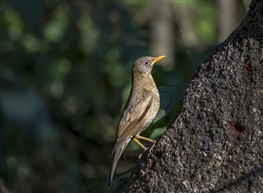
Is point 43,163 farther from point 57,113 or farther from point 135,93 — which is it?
point 135,93

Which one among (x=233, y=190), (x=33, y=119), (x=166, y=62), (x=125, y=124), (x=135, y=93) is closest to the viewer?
(x=233, y=190)

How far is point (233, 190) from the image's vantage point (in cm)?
399

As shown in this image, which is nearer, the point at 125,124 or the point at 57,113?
the point at 125,124

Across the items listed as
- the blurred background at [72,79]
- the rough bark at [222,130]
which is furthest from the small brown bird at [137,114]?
the blurred background at [72,79]

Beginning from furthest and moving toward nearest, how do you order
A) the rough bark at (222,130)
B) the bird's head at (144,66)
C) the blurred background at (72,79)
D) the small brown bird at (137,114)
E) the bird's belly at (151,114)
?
the blurred background at (72,79) < the bird's head at (144,66) < the bird's belly at (151,114) < the small brown bird at (137,114) < the rough bark at (222,130)

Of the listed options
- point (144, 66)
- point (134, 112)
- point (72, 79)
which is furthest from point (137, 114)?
point (72, 79)

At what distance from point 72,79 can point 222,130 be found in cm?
743

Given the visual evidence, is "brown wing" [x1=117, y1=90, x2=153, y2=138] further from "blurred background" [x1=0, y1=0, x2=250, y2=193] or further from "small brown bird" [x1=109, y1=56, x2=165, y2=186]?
"blurred background" [x1=0, y1=0, x2=250, y2=193]

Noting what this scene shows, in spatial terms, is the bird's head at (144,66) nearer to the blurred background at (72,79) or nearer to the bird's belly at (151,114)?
the bird's belly at (151,114)

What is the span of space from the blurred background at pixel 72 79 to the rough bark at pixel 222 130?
394 centimetres

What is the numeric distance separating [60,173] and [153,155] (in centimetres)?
673

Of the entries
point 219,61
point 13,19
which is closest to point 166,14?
point 13,19

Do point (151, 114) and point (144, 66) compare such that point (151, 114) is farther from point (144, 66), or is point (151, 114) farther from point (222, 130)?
point (222, 130)

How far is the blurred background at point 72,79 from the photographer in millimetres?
8633
